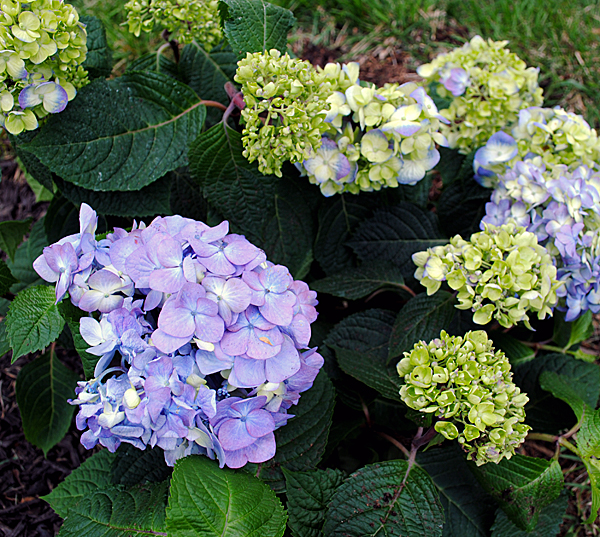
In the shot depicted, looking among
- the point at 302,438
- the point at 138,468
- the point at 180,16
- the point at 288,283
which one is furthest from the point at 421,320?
the point at 180,16

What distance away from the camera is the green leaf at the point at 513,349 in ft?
5.69

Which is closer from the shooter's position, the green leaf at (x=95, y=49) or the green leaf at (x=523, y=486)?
the green leaf at (x=523, y=486)

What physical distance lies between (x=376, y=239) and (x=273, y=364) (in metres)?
0.87

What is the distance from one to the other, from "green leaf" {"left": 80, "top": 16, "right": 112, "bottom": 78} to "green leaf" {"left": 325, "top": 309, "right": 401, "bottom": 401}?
1.07 m

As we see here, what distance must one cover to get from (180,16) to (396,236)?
0.95 metres

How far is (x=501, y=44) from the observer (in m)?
1.73

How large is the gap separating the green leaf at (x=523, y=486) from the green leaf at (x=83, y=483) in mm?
1043

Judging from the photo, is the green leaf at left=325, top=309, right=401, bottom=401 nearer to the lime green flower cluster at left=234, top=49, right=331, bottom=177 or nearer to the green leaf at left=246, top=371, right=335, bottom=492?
the green leaf at left=246, top=371, right=335, bottom=492

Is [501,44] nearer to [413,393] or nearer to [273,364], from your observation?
[413,393]

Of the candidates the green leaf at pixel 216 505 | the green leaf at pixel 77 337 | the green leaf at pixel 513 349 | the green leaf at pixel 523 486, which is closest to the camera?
the green leaf at pixel 216 505

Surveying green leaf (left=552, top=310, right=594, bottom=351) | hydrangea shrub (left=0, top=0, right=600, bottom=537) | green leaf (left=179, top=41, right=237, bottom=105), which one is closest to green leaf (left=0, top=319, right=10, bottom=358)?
hydrangea shrub (left=0, top=0, right=600, bottom=537)

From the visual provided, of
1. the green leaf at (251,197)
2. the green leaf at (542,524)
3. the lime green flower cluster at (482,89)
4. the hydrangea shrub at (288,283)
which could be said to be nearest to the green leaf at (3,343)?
the hydrangea shrub at (288,283)

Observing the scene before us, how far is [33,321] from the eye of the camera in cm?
114

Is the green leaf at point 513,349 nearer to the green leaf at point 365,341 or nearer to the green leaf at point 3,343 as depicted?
the green leaf at point 365,341
